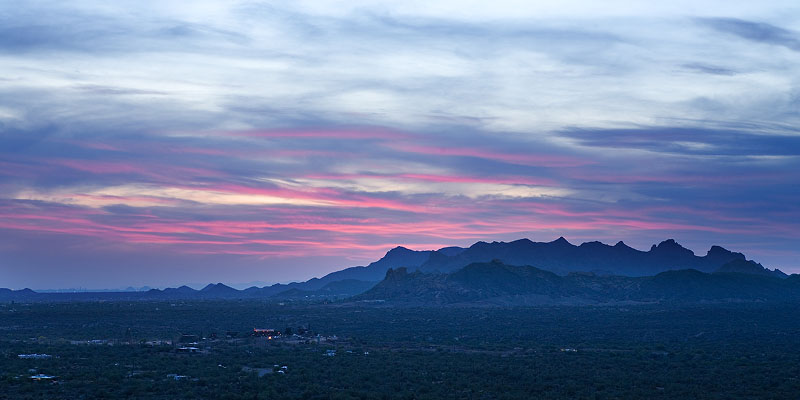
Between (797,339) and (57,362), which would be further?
(797,339)

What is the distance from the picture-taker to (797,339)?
287 feet

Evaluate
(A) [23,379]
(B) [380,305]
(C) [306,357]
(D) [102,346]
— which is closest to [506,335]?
(C) [306,357]

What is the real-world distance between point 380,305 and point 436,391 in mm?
132943

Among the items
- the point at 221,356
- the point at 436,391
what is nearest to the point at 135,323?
the point at 221,356

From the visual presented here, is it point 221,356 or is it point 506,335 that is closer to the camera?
point 221,356

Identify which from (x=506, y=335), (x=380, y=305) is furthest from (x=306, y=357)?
(x=380, y=305)

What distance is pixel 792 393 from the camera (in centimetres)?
4738

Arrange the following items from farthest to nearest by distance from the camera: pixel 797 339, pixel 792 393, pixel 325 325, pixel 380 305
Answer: pixel 380 305 < pixel 325 325 < pixel 797 339 < pixel 792 393

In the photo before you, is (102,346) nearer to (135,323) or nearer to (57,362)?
(57,362)

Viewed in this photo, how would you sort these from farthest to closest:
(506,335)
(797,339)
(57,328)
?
(57,328) < (506,335) < (797,339)

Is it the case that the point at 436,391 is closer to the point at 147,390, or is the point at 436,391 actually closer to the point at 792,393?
the point at 147,390

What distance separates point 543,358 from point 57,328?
71.9 metres

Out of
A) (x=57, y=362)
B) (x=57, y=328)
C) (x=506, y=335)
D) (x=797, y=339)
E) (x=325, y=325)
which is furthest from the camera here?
(x=325, y=325)

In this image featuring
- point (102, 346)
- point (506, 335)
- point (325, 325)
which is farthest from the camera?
point (325, 325)
